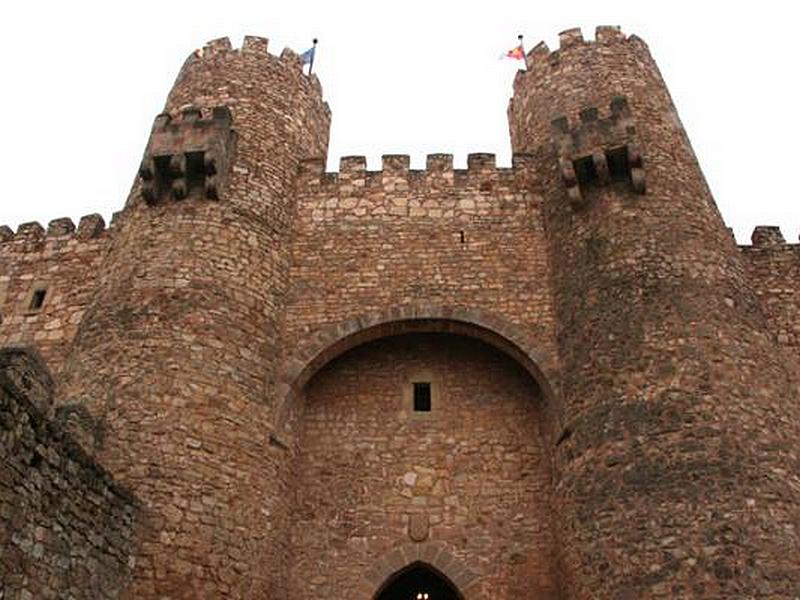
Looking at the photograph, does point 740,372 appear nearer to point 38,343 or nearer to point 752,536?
point 752,536

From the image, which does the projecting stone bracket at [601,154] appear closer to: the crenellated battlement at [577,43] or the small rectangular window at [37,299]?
the crenellated battlement at [577,43]

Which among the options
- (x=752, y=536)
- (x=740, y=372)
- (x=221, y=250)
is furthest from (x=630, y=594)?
(x=221, y=250)

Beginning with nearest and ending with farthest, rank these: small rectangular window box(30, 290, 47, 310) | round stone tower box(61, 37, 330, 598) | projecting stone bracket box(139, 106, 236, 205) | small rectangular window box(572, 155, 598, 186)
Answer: round stone tower box(61, 37, 330, 598), small rectangular window box(572, 155, 598, 186), projecting stone bracket box(139, 106, 236, 205), small rectangular window box(30, 290, 47, 310)

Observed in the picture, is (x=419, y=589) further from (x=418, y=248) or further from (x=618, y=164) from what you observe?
(x=618, y=164)

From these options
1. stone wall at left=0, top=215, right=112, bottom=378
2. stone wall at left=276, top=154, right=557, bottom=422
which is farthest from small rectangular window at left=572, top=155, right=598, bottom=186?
stone wall at left=0, top=215, right=112, bottom=378

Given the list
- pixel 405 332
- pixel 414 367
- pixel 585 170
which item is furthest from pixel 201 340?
pixel 585 170

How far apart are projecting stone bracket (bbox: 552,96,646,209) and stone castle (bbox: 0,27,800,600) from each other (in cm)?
5

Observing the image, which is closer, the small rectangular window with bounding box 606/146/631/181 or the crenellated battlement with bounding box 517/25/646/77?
the small rectangular window with bounding box 606/146/631/181

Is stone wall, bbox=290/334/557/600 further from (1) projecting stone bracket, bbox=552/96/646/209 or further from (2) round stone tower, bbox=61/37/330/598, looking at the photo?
(1) projecting stone bracket, bbox=552/96/646/209

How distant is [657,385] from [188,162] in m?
6.98

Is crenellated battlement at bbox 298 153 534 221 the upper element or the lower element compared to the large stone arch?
upper

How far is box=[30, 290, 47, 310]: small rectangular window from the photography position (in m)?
12.2

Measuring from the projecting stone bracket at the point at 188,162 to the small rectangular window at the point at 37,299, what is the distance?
2972 millimetres

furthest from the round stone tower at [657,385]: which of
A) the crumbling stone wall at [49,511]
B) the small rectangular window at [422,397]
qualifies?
the crumbling stone wall at [49,511]
